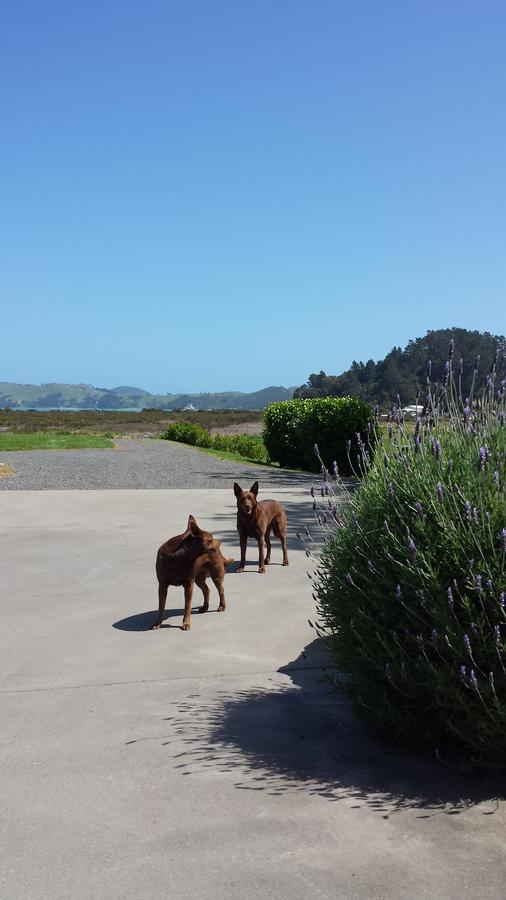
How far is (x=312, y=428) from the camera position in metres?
22.4

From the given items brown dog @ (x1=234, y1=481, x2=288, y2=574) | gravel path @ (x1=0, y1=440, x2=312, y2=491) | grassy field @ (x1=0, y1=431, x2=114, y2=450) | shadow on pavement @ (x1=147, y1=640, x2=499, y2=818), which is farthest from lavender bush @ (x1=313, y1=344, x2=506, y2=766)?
grassy field @ (x1=0, y1=431, x2=114, y2=450)

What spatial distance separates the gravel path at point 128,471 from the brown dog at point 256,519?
8.28m

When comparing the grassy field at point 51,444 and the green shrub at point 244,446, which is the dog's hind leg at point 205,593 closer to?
the green shrub at point 244,446

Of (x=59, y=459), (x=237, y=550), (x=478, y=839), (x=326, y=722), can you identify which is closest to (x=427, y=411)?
(x=326, y=722)

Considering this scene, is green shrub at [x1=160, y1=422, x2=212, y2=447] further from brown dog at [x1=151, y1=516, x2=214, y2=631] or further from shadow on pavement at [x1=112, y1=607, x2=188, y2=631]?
brown dog at [x1=151, y1=516, x2=214, y2=631]

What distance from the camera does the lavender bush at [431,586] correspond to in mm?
3467

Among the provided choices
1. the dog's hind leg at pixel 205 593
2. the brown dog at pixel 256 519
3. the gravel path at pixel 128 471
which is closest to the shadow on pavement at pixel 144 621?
the dog's hind leg at pixel 205 593

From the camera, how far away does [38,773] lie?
3.86m

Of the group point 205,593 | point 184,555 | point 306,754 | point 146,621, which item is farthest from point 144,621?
point 306,754

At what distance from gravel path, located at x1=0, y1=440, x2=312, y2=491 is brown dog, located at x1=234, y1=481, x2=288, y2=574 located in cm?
828

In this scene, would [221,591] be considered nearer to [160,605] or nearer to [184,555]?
[160,605]

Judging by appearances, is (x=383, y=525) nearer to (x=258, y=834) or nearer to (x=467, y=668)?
(x=467, y=668)

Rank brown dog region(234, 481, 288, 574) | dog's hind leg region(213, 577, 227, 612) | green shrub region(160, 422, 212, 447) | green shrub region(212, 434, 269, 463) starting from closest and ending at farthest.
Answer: dog's hind leg region(213, 577, 227, 612)
brown dog region(234, 481, 288, 574)
green shrub region(212, 434, 269, 463)
green shrub region(160, 422, 212, 447)

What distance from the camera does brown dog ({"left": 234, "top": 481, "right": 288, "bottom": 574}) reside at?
24.6 ft
